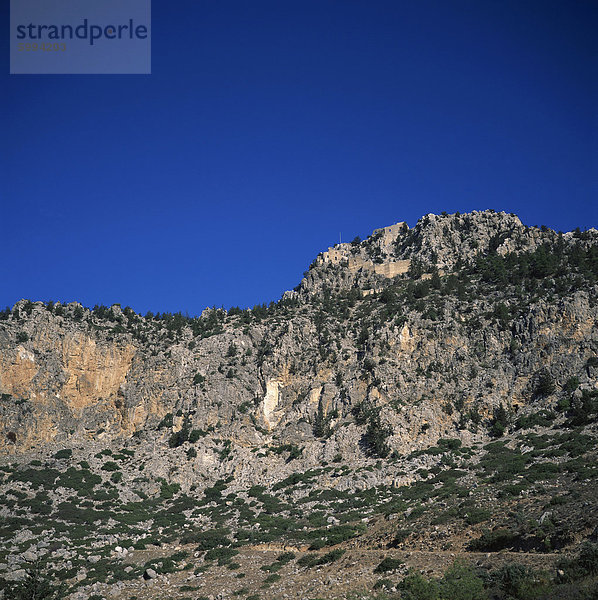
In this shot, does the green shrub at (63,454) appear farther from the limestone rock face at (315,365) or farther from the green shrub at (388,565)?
the green shrub at (388,565)

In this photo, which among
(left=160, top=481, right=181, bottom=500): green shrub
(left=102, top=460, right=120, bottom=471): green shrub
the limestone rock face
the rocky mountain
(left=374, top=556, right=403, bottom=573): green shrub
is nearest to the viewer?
(left=374, top=556, right=403, bottom=573): green shrub

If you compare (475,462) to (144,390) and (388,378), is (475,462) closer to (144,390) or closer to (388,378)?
(388,378)

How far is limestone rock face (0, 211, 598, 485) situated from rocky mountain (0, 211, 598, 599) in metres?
0.32

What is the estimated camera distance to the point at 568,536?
28.0 metres

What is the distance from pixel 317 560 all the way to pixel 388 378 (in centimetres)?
4170

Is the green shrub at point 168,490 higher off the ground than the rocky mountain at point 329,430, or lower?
lower

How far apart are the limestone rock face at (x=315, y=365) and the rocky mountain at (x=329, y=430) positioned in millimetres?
324

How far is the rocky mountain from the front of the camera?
119ft

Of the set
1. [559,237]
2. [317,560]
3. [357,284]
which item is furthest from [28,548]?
[559,237]

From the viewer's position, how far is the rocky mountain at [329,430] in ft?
119

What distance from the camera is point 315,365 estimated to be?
8681 centimetres

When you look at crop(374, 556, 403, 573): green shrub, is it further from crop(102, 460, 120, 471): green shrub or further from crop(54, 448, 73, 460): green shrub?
crop(54, 448, 73, 460): green shrub

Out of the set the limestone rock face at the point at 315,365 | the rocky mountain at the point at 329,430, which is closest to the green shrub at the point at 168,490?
the rocky mountain at the point at 329,430

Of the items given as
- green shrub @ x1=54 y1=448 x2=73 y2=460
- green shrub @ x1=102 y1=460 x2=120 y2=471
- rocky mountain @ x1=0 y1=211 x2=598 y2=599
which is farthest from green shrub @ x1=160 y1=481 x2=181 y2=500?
green shrub @ x1=54 y1=448 x2=73 y2=460
